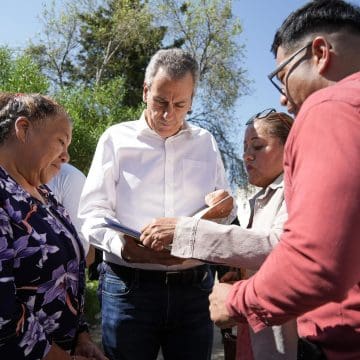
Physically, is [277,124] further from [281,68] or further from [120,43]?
[120,43]

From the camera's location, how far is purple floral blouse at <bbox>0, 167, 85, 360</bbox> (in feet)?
5.16

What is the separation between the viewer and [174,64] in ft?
8.87

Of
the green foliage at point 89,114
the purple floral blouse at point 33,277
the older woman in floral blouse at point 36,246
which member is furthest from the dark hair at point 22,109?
the green foliage at point 89,114

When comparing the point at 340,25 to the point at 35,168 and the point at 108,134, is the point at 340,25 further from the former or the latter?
the point at 108,134

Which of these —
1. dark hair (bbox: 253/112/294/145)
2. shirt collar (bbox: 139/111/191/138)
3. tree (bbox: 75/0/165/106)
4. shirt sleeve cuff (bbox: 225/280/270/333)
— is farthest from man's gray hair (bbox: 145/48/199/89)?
tree (bbox: 75/0/165/106)

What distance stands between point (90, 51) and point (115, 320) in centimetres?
2394

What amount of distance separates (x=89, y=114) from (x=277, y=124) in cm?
1385

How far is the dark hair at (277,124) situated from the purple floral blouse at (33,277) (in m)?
1.13

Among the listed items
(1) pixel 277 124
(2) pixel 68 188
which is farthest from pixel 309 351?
(2) pixel 68 188

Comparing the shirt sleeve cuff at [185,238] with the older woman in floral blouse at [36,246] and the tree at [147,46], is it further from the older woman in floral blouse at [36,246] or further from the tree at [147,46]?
the tree at [147,46]

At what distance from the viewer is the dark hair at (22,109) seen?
2.00 meters

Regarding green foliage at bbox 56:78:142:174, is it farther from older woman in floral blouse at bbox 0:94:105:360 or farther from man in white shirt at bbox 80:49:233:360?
older woman in floral blouse at bbox 0:94:105:360

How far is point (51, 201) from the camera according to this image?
223cm

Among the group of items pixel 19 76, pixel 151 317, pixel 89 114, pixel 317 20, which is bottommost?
pixel 151 317
